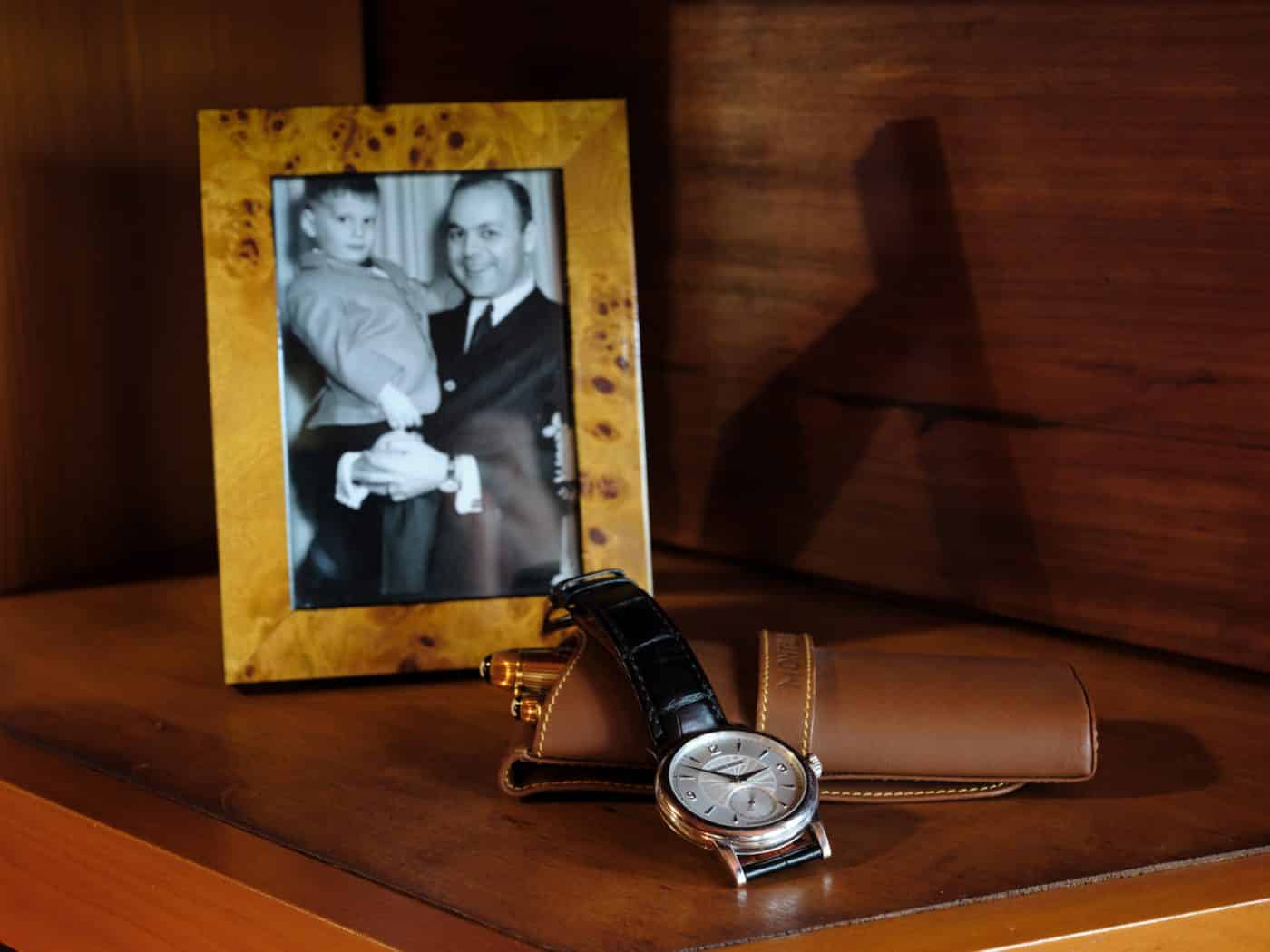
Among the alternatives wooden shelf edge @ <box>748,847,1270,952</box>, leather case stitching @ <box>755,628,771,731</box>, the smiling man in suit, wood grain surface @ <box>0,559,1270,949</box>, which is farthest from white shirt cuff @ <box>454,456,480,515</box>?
wooden shelf edge @ <box>748,847,1270,952</box>

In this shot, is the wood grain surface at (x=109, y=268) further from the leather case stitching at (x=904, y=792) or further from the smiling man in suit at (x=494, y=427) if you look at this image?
the leather case stitching at (x=904, y=792)

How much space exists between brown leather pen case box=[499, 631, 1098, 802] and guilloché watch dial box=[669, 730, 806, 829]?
0.03 metres

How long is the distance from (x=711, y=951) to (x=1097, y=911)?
16cm

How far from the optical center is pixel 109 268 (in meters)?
1.00

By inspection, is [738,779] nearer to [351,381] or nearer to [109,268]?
[351,381]

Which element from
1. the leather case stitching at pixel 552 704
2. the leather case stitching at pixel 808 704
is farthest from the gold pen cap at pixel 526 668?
the leather case stitching at pixel 808 704

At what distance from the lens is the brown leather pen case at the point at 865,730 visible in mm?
641

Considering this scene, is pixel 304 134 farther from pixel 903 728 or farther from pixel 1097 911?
pixel 1097 911

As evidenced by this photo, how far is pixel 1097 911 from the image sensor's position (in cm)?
55

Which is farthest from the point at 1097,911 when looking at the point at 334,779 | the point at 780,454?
the point at 780,454

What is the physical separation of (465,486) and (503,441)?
1.4 inches

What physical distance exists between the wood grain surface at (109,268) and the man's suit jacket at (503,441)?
11.6 inches

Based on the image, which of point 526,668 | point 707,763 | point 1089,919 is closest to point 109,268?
point 526,668

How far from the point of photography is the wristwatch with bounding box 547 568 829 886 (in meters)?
0.57
